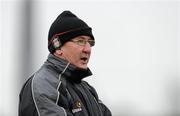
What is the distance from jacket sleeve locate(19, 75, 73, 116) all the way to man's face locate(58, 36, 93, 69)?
1.02 ft

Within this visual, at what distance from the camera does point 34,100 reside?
741 cm

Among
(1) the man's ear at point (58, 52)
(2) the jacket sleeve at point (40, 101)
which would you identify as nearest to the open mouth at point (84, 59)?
(1) the man's ear at point (58, 52)

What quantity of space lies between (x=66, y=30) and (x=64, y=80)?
1.41 feet

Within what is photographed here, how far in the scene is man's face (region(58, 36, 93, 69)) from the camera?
765cm

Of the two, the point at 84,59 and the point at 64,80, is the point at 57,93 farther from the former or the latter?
the point at 84,59

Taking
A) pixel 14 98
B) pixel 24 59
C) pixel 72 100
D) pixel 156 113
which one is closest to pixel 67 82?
pixel 72 100

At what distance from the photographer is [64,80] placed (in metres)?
7.62

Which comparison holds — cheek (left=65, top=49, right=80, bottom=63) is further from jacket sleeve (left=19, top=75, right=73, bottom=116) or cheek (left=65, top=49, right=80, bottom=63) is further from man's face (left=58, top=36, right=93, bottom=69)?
jacket sleeve (left=19, top=75, right=73, bottom=116)

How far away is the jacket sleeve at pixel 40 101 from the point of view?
7359mm

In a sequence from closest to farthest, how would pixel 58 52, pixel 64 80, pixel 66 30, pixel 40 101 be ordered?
1. pixel 40 101
2. pixel 64 80
3. pixel 58 52
4. pixel 66 30

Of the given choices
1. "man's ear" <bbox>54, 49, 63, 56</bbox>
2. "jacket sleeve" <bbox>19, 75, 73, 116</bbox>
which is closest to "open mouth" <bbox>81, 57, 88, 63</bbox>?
"man's ear" <bbox>54, 49, 63, 56</bbox>

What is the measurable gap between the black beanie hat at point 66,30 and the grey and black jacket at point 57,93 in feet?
0.53

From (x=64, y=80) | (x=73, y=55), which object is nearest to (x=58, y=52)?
(x=73, y=55)

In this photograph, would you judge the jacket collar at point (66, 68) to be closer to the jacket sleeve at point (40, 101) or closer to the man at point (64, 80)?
the man at point (64, 80)
